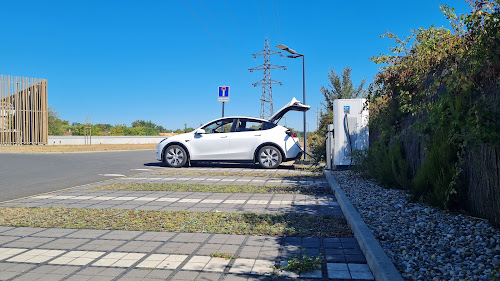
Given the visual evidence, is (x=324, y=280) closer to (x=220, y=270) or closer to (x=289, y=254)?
(x=289, y=254)

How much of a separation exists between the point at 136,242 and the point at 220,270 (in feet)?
4.38

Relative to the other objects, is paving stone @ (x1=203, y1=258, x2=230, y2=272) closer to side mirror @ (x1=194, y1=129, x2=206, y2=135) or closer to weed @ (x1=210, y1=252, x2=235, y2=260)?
weed @ (x1=210, y1=252, x2=235, y2=260)

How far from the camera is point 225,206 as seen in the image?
6.19 m

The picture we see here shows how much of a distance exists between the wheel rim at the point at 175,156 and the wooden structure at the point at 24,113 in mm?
27333

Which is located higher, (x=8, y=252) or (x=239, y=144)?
(x=239, y=144)

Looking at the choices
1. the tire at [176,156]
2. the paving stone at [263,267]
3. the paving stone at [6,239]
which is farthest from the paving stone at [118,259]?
the tire at [176,156]

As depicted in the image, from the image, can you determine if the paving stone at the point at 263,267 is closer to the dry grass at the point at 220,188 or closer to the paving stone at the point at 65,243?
the paving stone at the point at 65,243

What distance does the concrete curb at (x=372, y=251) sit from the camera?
292cm

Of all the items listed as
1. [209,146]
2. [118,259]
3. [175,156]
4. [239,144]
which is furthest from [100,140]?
[118,259]

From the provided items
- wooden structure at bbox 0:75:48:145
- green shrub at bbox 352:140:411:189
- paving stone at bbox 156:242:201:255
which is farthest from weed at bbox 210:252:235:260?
wooden structure at bbox 0:75:48:145

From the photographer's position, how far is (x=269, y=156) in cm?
1263

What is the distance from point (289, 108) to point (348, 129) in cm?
283

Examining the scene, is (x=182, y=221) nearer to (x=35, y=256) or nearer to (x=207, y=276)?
(x=35, y=256)

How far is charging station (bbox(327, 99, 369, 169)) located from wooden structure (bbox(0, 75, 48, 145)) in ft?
107
